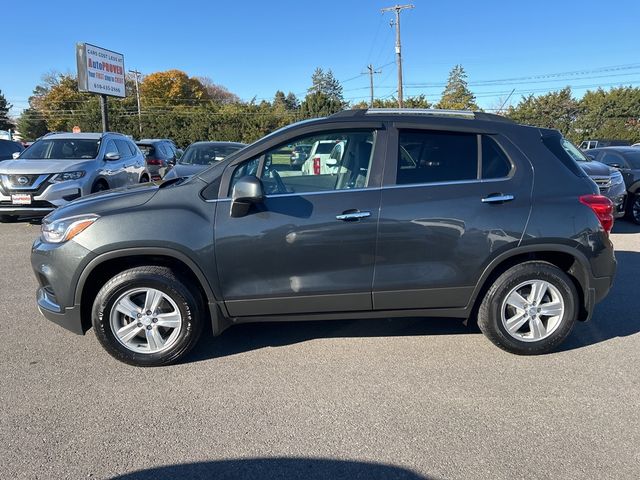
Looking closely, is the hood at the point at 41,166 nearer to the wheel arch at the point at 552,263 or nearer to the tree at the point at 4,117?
the wheel arch at the point at 552,263

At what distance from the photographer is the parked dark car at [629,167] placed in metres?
10.3

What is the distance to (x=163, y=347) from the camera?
11.6 ft

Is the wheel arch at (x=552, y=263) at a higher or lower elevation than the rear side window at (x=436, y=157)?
lower

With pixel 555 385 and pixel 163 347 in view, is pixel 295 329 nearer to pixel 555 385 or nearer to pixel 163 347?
pixel 163 347

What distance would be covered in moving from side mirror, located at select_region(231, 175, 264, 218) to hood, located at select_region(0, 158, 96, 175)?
257 inches

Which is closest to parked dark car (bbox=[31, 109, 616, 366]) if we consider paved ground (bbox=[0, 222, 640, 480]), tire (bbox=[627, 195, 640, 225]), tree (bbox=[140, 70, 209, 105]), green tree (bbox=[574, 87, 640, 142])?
paved ground (bbox=[0, 222, 640, 480])

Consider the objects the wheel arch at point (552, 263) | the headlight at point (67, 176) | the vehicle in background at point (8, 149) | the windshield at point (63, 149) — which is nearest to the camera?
the wheel arch at point (552, 263)

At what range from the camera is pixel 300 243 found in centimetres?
343

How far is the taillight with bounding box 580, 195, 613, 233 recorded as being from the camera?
367 cm

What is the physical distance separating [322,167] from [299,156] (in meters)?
0.21

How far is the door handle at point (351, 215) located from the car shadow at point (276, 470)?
1.62 meters

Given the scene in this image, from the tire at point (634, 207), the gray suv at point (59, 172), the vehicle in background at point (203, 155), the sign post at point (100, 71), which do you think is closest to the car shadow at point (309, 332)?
the gray suv at point (59, 172)

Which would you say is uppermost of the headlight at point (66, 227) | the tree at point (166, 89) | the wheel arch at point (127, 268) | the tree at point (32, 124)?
the tree at point (166, 89)

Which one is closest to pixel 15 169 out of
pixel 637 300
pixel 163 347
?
pixel 163 347
